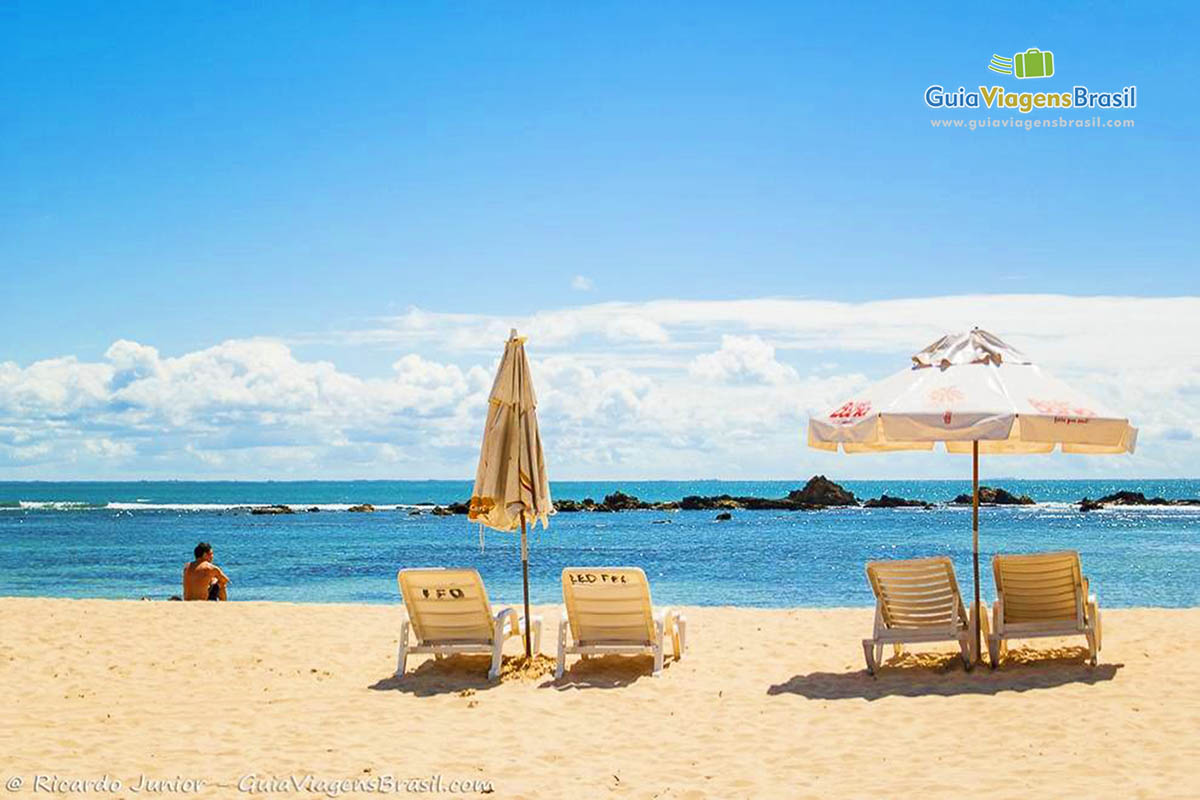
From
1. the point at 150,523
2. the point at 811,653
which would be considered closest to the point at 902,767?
the point at 811,653

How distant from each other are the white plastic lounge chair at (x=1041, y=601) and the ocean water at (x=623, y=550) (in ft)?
35.5

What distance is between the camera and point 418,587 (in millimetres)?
9766

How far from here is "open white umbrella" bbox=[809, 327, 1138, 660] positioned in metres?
8.54

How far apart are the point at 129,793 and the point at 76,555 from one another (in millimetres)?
33000

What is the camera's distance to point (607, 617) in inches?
384

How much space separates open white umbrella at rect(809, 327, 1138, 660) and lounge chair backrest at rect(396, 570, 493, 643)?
3019mm

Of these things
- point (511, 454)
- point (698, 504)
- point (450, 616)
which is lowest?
point (698, 504)

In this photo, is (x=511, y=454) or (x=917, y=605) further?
(x=511, y=454)

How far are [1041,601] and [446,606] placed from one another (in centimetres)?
472

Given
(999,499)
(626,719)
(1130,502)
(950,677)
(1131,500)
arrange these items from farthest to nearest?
(999,499)
(1131,500)
(1130,502)
(950,677)
(626,719)

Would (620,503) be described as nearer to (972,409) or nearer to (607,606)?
(607,606)

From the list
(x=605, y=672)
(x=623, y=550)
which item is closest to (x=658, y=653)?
(x=605, y=672)

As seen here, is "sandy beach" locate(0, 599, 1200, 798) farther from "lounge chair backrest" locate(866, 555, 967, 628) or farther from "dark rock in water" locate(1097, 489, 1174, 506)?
"dark rock in water" locate(1097, 489, 1174, 506)

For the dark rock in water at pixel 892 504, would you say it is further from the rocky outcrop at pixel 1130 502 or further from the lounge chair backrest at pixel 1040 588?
the lounge chair backrest at pixel 1040 588
